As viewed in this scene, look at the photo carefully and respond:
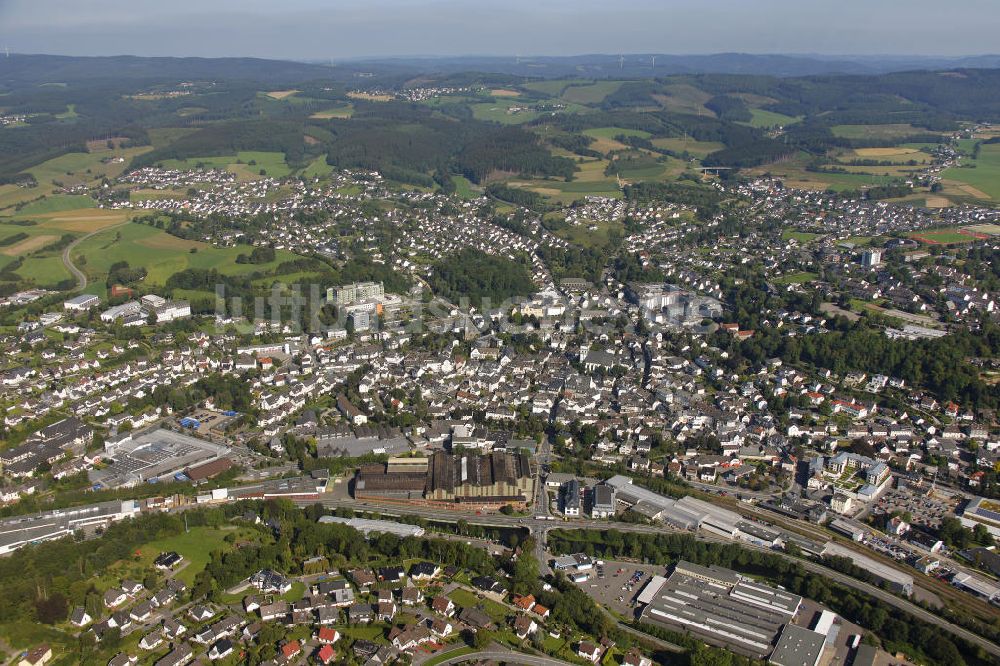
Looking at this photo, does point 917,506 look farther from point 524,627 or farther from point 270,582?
point 270,582

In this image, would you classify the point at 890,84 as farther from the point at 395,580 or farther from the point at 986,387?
the point at 395,580

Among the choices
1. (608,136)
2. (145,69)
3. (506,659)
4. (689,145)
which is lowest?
(506,659)

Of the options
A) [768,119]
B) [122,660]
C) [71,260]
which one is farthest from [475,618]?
[768,119]

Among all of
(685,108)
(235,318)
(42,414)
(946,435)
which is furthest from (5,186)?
(685,108)

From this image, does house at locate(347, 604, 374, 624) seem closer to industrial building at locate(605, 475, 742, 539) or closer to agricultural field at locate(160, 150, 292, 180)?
industrial building at locate(605, 475, 742, 539)

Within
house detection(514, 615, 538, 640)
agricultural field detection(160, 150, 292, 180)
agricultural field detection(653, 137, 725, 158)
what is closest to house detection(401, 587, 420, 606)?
house detection(514, 615, 538, 640)

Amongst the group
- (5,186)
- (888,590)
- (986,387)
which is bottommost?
(888,590)
